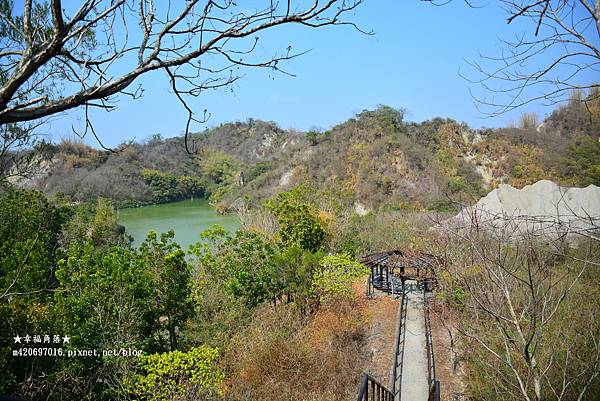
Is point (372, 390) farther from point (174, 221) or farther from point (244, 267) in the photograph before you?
point (174, 221)

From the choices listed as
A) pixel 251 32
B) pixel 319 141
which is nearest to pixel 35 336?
pixel 251 32

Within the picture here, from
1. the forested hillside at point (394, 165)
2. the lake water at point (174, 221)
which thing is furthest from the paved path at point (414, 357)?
the lake water at point (174, 221)

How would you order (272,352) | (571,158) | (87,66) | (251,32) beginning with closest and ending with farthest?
(251,32) → (87,66) → (272,352) → (571,158)

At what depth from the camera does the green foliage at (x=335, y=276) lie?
10.3 metres

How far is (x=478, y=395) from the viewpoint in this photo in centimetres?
646

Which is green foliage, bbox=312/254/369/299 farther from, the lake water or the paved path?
the lake water

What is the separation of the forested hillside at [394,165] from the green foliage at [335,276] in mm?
10963

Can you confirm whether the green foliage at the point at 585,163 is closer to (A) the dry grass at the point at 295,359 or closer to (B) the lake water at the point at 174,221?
(A) the dry grass at the point at 295,359

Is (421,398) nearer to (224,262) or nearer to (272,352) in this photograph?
(272,352)

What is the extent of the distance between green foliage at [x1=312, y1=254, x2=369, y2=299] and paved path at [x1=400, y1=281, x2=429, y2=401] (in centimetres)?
171

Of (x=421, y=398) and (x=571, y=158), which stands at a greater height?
(x=571, y=158)

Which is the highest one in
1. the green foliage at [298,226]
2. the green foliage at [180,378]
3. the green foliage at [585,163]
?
the green foliage at [585,163]

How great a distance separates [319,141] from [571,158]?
19.0m

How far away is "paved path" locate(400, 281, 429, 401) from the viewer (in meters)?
7.03
